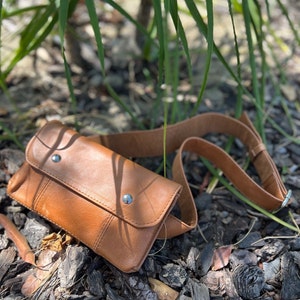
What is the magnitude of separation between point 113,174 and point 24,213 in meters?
0.32

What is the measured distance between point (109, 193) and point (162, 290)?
0.28m

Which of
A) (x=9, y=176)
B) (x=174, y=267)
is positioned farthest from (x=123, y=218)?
(x=9, y=176)

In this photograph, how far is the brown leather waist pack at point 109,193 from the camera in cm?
110

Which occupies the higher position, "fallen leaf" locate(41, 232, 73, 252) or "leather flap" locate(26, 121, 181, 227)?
"leather flap" locate(26, 121, 181, 227)

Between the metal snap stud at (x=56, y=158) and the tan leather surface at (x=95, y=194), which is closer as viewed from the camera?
the tan leather surface at (x=95, y=194)

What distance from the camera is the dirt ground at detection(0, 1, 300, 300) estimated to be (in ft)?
3.69

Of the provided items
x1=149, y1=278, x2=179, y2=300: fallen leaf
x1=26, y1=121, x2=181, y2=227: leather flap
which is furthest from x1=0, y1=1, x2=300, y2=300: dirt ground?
x1=26, y1=121, x2=181, y2=227: leather flap

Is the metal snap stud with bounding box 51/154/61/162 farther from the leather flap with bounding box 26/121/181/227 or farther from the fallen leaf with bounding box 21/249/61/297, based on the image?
the fallen leaf with bounding box 21/249/61/297

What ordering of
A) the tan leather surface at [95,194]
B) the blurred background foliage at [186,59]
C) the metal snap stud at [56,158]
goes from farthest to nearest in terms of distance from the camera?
the blurred background foliage at [186,59] → the metal snap stud at [56,158] → the tan leather surface at [95,194]

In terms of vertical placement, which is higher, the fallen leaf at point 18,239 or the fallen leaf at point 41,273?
the fallen leaf at point 18,239

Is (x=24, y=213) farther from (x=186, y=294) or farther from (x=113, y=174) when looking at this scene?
(x=186, y=294)

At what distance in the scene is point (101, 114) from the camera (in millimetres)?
1646

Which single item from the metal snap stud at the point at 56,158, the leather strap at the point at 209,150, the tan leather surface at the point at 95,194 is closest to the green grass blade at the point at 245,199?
the leather strap at the point at 209,150

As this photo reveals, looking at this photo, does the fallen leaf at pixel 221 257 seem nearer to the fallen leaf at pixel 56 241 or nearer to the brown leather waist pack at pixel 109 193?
the brown leather waist pack at pixel 109 193
